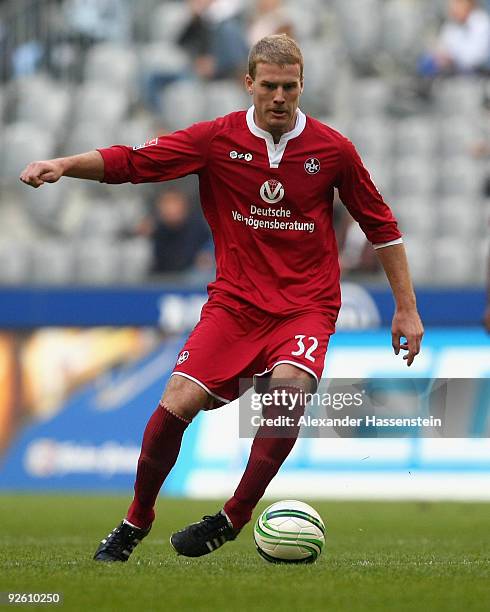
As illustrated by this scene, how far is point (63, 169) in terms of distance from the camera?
5.81m

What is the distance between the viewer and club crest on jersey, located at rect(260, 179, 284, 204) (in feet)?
20.2

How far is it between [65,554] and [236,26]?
1195cm

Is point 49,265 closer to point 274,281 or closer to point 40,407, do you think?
point 40,407

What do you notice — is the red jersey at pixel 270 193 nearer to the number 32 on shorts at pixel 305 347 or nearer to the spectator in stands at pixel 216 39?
the number 32 on shorts at pixel 305 347

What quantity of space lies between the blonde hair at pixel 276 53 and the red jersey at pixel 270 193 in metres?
0.34

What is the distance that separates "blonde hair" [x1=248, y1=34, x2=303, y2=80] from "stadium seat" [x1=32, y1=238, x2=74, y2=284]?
971 cm

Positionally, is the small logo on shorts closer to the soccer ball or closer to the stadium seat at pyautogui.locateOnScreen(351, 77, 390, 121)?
the soccer ball

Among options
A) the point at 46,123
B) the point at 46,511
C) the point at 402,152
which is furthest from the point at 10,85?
the point at 46,511

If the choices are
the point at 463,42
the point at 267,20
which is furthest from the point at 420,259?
the point at 267,20

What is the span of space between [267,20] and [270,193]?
11.8 m

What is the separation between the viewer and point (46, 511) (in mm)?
10992

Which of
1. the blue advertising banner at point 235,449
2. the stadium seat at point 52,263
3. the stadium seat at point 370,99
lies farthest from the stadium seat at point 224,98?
the blue advertising banner at point 235,449

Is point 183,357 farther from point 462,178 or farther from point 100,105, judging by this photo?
point 100,105

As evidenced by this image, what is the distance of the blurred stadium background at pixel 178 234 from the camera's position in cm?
1303
